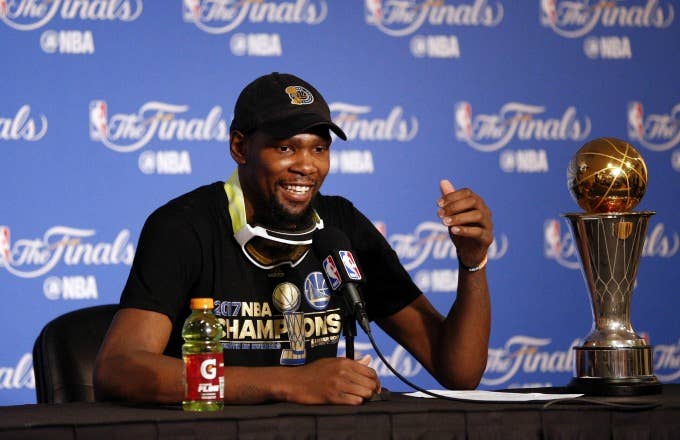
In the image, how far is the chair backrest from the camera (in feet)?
7.95

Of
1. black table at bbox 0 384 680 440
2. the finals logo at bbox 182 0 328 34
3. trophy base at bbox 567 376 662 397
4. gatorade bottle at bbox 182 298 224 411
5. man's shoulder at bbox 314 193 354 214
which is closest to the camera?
black table at bbox 0 384 680 440

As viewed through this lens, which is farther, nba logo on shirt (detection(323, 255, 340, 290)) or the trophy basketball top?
the trophy basketball top

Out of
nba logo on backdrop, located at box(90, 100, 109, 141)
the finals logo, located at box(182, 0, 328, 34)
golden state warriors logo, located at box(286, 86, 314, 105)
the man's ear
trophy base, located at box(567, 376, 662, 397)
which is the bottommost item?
trophy base, located at box(567, 376, 662, 397)

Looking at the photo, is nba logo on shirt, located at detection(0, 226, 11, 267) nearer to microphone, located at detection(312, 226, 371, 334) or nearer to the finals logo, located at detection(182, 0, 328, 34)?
the finals logo, located at detection(182, 0, 328, 34)

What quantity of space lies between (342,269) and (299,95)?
22.2 inches

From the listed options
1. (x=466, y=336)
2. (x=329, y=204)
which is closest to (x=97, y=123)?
(x=329, y=204)

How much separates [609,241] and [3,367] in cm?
247

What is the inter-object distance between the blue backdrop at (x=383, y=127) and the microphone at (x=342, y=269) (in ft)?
7.18

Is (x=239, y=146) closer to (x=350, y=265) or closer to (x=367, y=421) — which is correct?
(x=350, y=265)

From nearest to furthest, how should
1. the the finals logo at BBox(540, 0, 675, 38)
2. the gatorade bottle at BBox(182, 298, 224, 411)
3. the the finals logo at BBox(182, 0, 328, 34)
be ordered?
the gatorade bottle at BBox(182, 298, 224, 411), the the finals logo at BBox(182, 0, 328, 34), the the finals logo at BBox(540, 0, 675, 38)

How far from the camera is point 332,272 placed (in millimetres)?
1788

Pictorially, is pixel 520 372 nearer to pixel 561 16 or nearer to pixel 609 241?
pixel 561 16

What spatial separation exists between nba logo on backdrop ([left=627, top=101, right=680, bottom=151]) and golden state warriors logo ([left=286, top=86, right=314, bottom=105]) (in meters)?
2.46

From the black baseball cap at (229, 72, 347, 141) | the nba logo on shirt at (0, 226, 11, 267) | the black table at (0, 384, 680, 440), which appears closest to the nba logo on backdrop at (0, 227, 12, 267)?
the nba logo on shirt at (0, 226, 11, 267)
